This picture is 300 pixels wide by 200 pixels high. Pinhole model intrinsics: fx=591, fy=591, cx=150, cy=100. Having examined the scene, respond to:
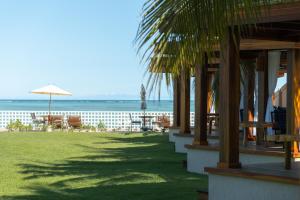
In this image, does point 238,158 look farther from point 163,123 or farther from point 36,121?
point 36,121

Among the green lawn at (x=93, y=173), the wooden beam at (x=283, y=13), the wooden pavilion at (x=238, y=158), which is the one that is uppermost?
the wooden beam at (x=283, y=13)

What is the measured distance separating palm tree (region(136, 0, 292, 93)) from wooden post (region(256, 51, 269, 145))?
259 inches

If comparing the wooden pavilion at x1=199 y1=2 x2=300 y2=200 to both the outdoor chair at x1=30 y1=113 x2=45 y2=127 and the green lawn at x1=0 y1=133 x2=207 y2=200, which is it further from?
the outdoor chair at x1=30 y1=113 x2=45 y2=127

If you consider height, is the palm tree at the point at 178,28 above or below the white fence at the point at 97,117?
above

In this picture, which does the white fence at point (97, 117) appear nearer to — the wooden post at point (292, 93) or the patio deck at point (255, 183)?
the wooden post at point (292, 93)

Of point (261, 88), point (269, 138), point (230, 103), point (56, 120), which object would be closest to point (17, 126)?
point (56, 120)

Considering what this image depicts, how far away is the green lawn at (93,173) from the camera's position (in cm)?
828

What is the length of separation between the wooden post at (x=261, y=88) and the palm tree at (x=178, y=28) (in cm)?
659

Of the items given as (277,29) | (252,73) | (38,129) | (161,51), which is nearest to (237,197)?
(277,29)

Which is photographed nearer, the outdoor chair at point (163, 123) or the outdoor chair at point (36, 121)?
the outdoor chair at point (163, 123)

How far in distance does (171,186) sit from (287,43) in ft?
9.62

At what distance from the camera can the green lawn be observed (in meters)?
8.28

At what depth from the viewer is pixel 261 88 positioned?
11.2m

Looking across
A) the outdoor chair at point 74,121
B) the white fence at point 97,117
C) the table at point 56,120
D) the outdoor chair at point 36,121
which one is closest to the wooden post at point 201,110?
the outdoor chair at point 74,121
